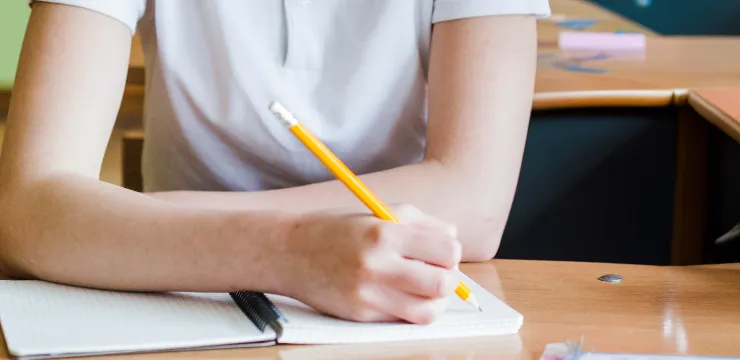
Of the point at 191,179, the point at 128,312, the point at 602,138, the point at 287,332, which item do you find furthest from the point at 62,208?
the point at 602,138

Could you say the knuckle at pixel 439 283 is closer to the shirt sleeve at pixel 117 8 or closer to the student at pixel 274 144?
the student at pixel 274 144

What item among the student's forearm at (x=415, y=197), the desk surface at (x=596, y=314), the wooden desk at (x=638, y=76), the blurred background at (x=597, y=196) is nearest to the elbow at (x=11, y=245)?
the student's forearm at (x=415, y=197)

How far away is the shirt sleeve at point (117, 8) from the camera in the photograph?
1001mm

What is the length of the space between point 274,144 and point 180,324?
0.43 meters

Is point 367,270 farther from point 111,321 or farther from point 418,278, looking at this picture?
point 111,321

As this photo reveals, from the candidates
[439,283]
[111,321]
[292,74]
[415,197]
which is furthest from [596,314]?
[292,74]

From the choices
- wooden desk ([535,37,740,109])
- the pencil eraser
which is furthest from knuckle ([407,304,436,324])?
the pencil eraser

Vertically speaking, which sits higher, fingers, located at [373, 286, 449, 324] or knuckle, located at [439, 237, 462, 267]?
knuckle, located at [439, 237, 462, 267]

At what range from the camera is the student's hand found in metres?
0.73

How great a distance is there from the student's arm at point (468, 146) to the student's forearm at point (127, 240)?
122 mm

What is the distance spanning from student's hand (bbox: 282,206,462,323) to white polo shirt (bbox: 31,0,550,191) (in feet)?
1.30

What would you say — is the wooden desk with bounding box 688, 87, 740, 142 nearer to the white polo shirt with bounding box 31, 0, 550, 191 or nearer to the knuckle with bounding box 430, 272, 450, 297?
the white polo shirt with bounding box 31, 0, 550, 191

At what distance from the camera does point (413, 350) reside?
0.72 meters

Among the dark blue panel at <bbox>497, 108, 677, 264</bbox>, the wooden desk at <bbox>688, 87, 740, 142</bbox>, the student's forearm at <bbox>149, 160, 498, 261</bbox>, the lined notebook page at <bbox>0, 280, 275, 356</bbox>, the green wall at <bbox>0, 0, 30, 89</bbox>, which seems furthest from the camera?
the green wall at <bbox>0, 0, 30, 89</bbox>
